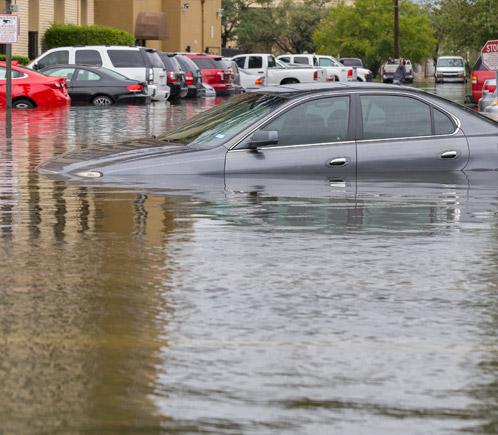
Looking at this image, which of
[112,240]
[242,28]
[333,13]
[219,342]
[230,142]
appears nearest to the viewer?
[219,342]

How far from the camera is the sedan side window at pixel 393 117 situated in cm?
1474

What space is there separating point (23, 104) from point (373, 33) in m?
76.3

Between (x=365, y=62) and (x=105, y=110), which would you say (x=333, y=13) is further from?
(x=105, y=110)

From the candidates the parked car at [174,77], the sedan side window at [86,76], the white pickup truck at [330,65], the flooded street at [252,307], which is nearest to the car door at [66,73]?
the sedan side window at [86,76]

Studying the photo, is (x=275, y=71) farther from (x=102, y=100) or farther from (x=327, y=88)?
(x=327, y=88)

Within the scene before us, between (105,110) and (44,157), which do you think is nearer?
(44,157)

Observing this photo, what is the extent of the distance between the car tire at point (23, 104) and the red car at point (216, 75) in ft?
60.1

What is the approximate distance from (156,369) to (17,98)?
31.4 meters

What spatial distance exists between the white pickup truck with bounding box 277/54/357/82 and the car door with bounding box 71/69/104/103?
21259mm

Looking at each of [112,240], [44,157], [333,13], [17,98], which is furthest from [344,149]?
[333,13]

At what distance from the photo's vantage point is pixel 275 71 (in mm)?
62406

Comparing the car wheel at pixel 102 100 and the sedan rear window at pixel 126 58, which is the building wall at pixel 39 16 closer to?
the sedan rear window at pixel 126 58

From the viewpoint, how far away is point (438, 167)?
14953mm

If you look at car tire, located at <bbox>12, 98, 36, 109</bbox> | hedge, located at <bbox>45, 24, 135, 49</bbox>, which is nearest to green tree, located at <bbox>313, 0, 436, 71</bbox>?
Result: hedge, located at <bbox>45, 24, 135, 49</bbox>
